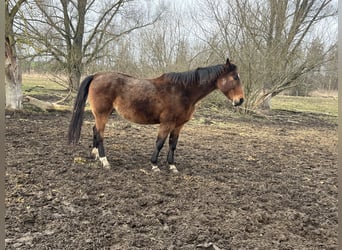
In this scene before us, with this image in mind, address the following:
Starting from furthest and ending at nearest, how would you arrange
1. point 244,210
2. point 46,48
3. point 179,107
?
point 46,48 < point 179,107 < point 244,210

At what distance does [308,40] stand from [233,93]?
5263 millimetres

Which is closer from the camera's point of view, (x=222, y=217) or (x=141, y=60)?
(x=222, y=217)

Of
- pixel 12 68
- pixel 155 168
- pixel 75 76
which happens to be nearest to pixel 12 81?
pixel 12 68

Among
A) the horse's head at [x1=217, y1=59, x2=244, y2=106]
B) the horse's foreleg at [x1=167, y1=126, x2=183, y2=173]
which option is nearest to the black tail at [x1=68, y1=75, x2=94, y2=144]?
the horse's foreleg at [x1=167, y1=126, x2=183, y2=173]

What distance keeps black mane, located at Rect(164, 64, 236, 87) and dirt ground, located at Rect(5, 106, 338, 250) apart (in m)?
0.93

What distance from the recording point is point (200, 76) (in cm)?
286

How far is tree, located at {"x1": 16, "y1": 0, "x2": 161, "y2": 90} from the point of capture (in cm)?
546

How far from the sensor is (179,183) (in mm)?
2668

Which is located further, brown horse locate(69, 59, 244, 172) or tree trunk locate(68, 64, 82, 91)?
tree trunk locate(68, 64, 82, 91)

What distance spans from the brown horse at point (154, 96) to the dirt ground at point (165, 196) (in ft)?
1.26

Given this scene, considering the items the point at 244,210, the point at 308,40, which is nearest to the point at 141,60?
the point at 244,210

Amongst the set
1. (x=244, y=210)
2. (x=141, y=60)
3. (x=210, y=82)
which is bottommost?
(x=244, y=210)

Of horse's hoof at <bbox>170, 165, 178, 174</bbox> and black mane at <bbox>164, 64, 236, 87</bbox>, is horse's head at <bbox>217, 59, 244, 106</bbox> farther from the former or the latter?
horse's hoof at <bbox>170, 165, 178, 174</bbox>

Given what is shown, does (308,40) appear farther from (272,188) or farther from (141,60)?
(272,188)
